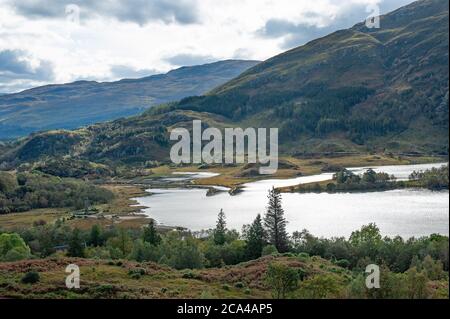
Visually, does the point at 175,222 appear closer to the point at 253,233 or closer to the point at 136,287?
the point at 253,233

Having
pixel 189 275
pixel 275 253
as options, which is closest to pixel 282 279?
pixel 189 275

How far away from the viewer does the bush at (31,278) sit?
55719 mm

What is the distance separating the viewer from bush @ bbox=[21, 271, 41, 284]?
183 ft

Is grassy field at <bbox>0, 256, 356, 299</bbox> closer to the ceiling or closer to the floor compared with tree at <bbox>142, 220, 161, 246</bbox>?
closer to the ceiling

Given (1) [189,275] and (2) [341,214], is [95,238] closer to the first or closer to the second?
(1) [189,275]

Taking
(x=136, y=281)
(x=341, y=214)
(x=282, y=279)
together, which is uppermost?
(x=282, y=279)

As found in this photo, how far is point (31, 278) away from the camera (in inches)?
2200

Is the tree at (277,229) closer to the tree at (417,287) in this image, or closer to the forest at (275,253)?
the forest at (275,253)

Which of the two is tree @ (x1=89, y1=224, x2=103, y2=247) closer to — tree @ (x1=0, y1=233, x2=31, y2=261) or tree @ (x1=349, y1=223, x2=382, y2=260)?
tree @ (x1=0, y1=233, x2=31, y2=261)

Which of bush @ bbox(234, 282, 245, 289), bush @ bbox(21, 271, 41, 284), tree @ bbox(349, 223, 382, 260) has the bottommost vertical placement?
tree @ bbox(349, 223, 382, 260)

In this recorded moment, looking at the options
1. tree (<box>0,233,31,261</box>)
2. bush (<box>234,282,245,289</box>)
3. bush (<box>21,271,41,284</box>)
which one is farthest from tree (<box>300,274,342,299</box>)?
tree (<box>0,233,31,261</box>)
